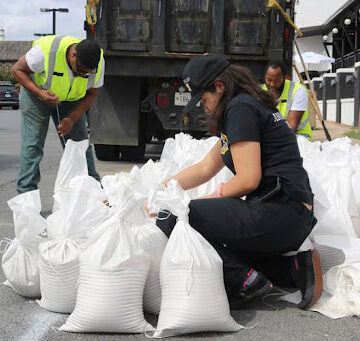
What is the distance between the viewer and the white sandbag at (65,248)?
3.20m

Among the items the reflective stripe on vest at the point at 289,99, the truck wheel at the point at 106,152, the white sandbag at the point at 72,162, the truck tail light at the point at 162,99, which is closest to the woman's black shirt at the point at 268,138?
the white sandbag at the point at 72,162

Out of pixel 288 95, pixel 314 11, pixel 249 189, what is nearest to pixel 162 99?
pixel 288 95

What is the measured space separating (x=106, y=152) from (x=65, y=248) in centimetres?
619

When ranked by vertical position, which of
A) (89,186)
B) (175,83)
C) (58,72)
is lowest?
(89,186)

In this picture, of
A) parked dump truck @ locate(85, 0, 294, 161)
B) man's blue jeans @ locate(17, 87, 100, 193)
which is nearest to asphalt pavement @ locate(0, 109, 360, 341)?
man's blue jeans @ locate(17, 87, 100, 193)

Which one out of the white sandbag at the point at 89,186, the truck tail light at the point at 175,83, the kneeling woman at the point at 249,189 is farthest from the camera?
the truck tail light at the point at 175,83

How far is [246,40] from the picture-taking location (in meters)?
8.20

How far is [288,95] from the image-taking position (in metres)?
6.34

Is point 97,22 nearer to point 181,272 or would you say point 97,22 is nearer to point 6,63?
point 181,272

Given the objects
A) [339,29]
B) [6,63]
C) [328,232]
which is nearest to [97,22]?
[328,232]

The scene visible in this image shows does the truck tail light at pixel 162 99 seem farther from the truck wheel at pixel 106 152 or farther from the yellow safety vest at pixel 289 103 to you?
the yellow safety vest at pixel 289 103

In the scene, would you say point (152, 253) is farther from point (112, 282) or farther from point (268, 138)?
point (268, 138)

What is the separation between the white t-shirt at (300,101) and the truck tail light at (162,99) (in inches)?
107

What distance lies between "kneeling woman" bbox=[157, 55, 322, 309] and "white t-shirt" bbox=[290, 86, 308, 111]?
2846mm
